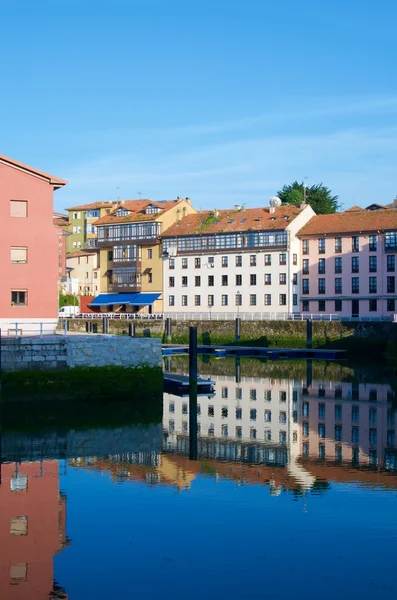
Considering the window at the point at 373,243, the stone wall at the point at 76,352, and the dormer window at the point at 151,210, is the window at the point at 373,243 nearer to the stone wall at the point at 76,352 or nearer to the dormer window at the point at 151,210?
the dormer window at the point at 151,210

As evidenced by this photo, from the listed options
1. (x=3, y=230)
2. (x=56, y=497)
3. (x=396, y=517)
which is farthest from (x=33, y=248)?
(x=396, y=517)

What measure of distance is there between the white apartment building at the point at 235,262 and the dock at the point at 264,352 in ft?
48.6

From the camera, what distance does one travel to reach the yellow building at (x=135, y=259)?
9538 cm

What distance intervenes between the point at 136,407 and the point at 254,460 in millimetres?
10192

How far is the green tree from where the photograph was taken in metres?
116

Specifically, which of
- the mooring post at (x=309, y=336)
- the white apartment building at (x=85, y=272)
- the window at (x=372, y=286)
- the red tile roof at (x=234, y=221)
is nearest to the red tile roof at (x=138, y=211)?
the red tile roof at (x=234, y=221)

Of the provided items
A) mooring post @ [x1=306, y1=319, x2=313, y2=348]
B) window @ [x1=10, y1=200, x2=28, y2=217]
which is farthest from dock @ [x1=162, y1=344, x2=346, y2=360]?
window @ [x1=10, y1=200, x2=28, y2=217]

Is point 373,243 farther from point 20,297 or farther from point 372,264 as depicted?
point 20,297

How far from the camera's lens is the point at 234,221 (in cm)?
9269

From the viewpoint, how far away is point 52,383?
32750 mm

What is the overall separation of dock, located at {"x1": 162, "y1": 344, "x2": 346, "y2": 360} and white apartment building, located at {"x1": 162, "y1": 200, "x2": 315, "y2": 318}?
48.6 ft

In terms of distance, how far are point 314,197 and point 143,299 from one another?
34.3 m

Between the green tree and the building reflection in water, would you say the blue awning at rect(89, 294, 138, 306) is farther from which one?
the building reflection in water

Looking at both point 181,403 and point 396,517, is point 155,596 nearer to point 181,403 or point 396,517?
point 396,517
